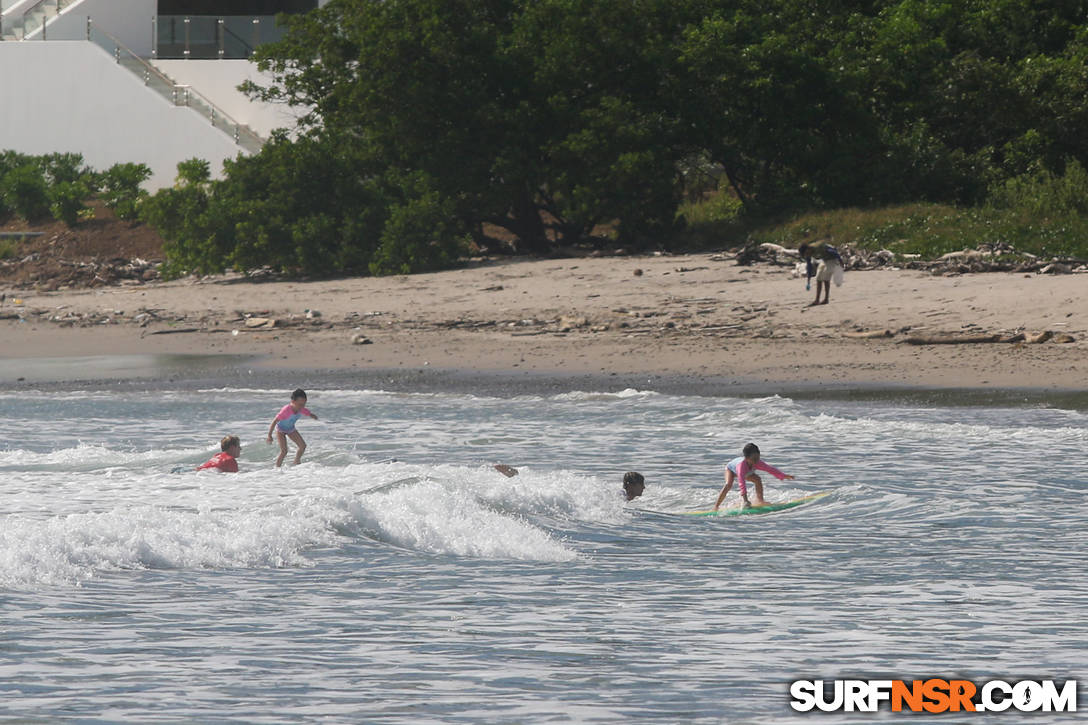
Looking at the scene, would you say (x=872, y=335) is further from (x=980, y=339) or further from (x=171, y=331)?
(x=171, y=331)

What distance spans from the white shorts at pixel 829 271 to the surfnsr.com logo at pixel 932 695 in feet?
51.9

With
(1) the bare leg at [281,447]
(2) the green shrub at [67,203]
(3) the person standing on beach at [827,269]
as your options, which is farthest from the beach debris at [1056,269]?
(2) the green shrub at [67,203]

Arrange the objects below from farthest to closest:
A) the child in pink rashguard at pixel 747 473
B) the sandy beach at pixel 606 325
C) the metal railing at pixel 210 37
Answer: the metal railing at pixel 210 37, the sandy beach at pixel 606 325, the child in pink rashguard at pixel 747 473

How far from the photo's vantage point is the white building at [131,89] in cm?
3650

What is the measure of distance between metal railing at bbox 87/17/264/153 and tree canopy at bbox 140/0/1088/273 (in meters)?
5.11

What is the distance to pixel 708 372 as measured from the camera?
21031 mm

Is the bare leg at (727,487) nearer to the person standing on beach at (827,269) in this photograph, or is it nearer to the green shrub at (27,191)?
the person standing on beach at (827,269)

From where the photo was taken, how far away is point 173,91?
121 ft

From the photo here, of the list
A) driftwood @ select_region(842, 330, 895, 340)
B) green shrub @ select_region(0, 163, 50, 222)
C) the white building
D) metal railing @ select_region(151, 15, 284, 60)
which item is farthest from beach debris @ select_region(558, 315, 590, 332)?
green shrub @ select_region(0, 163, 50, 222)

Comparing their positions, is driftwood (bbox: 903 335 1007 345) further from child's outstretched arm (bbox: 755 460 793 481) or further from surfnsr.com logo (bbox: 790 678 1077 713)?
surfnsr.com logo (bbox: 790 678 1077 713)

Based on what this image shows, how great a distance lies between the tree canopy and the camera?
96.5ft

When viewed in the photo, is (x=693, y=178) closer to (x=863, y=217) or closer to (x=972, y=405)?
(x=863, y=217)

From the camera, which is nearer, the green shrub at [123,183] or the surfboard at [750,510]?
the surfboard at [750,510]

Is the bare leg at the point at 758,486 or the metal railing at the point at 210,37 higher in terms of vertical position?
the metal railing at the point at 210,37
